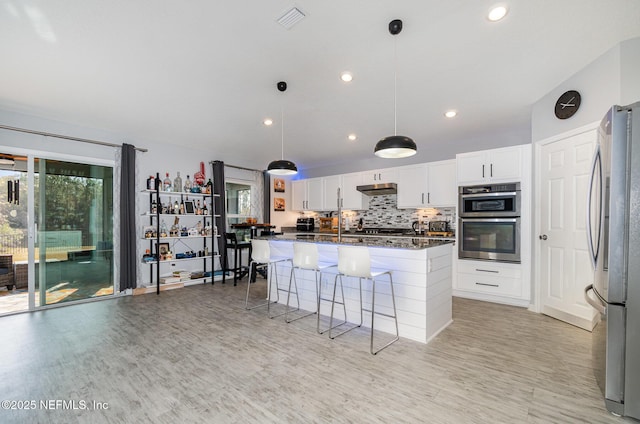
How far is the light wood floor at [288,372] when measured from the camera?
1.85 meters

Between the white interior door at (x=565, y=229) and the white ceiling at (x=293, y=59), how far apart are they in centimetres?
81

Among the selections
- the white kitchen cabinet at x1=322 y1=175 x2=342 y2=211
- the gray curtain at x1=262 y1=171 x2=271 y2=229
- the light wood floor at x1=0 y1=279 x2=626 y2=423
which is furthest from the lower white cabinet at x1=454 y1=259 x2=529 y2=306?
the gray curtain at x1=262 y1=171 x2=271 y2=229

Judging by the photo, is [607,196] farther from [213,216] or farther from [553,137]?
[213,216]

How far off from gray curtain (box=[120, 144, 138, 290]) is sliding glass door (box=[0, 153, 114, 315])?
24 centimetres

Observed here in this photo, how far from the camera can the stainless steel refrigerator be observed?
180 centimetres

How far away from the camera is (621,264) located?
1847mm

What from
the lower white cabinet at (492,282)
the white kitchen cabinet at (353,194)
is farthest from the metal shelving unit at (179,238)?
the lower white cabinet at (492,282)

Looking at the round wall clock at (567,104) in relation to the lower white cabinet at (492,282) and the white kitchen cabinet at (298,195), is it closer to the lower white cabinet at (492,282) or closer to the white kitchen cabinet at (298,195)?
the lower white cabinet at (492,282)

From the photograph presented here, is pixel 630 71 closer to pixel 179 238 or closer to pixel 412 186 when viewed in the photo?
pixel 412 186

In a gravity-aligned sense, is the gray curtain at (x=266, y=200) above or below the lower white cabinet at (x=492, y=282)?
above

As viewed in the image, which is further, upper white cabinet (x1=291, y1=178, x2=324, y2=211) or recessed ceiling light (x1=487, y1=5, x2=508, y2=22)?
upper white cabinet (x1=291, y1=178, x2=324, y2=211)

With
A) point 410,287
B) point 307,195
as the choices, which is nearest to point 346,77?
point 410,287

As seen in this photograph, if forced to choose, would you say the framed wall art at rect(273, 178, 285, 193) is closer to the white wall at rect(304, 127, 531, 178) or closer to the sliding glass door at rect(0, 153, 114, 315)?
the white wall at rect(304, 127, 531, 178)

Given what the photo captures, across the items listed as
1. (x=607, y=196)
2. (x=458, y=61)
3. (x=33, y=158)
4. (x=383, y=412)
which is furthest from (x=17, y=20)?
(x=607, y=196)
